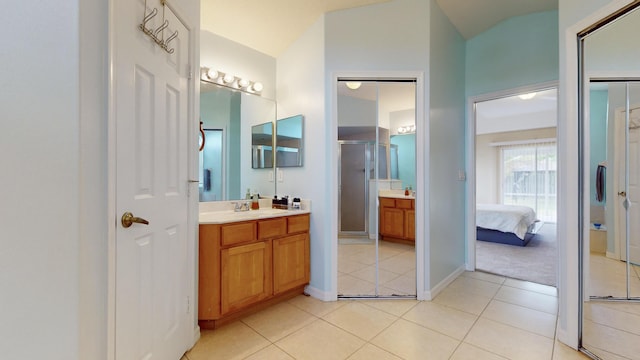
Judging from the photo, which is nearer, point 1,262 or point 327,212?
point 1,262

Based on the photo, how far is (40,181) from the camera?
36.9 inches

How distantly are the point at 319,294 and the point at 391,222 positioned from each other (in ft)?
3.31

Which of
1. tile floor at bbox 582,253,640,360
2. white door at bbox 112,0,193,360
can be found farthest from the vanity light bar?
tile floor at bbox 582,253,640,360

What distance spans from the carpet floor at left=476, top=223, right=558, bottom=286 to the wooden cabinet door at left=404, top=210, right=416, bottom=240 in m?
1.48

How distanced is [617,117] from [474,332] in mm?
1740

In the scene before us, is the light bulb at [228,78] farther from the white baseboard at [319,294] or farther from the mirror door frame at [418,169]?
the white baseboard at [319,294]

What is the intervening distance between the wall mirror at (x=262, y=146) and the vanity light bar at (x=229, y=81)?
1.28 ft

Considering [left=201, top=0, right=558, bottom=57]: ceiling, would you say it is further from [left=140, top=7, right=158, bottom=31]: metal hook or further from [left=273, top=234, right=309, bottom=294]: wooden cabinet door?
[left=273, top=234, right=309, bottom=294]: wooden cabinet door

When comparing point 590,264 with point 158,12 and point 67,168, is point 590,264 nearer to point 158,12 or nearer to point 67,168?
point 67,168

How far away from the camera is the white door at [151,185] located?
115 centimetres

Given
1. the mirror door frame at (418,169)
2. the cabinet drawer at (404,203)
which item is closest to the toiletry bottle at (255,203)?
the mirror door frame at (418,169)

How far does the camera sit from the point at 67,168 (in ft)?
3.12

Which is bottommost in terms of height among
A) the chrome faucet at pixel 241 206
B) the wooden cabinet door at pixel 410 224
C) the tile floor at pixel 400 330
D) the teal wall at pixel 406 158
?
the tile floor at pixel 400 330

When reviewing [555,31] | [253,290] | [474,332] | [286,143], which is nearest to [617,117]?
[555,31]
